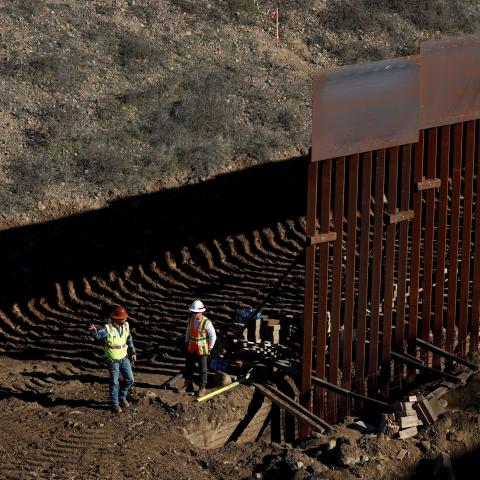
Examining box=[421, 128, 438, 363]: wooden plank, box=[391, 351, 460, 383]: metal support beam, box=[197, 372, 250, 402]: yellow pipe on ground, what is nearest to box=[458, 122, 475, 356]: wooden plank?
box=[421, 128, 438, 363]: wooden plank

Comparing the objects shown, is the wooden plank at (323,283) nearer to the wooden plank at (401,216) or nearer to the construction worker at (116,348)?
the wooden plank at (401,216)

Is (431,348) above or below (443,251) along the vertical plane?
below

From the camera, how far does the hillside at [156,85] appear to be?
2417 centimetres

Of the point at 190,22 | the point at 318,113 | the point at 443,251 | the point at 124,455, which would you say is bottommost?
the point at 124,455

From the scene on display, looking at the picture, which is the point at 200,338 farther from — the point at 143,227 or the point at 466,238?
the point at 143,227

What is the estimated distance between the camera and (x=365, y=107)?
15.2m

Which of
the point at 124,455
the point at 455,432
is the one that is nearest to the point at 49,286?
the point at 124,455

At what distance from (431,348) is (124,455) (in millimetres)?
5123

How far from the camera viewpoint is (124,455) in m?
14.7

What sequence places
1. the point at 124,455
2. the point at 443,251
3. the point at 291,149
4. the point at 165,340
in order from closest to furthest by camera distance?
the point at 124,455, the point at 443,251, the point at 165,340, the point at 291,149

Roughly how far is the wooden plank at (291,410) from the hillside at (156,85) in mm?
7808

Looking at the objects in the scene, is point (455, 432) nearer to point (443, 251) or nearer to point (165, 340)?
point (443, 251)

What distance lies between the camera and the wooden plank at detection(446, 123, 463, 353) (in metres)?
16.9

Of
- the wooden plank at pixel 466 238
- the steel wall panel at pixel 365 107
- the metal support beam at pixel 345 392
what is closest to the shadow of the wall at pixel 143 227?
the wooden plank at pixel 466 238
